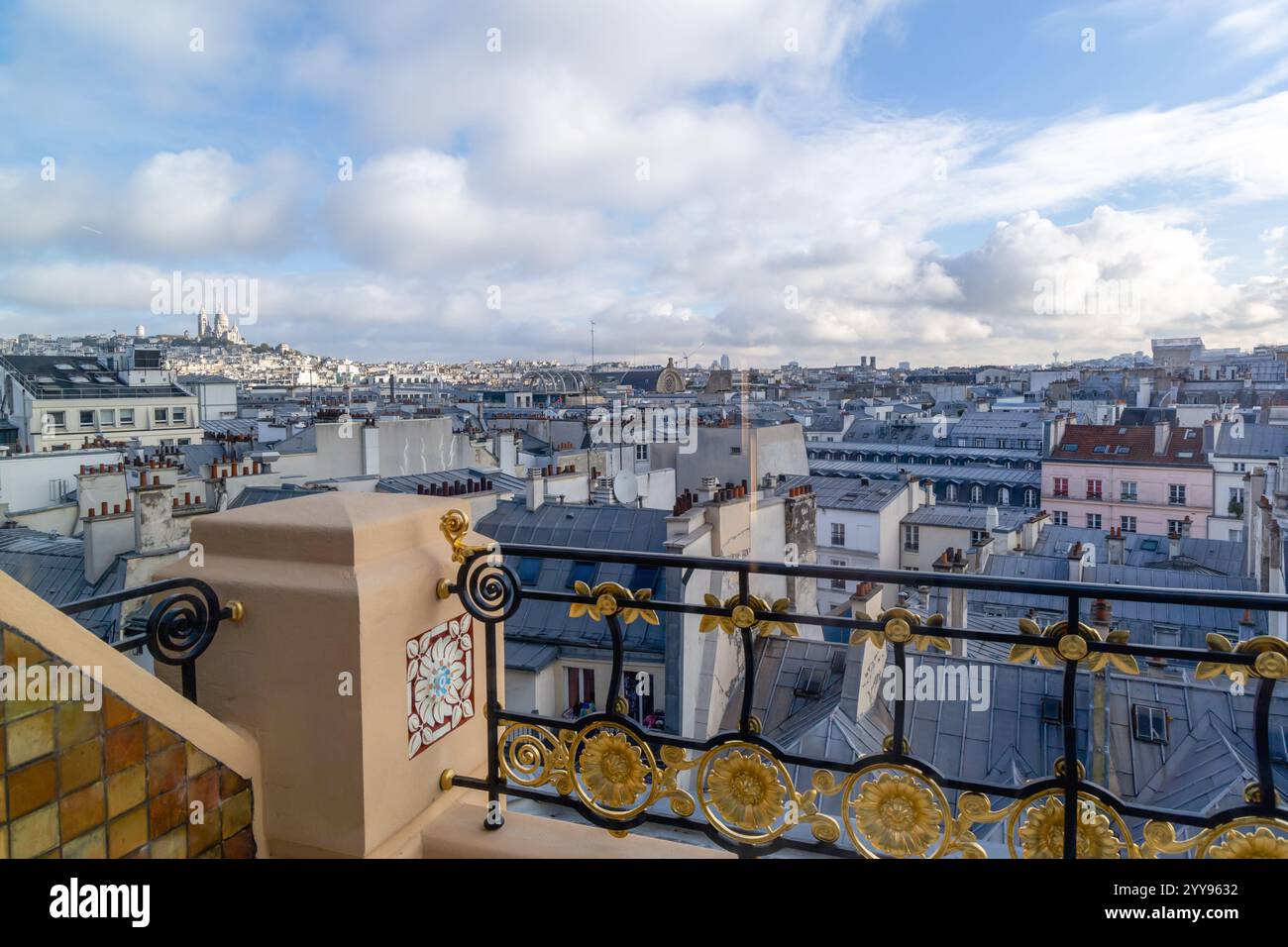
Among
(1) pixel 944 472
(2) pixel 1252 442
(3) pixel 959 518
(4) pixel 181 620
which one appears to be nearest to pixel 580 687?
(4) pixel 181 620

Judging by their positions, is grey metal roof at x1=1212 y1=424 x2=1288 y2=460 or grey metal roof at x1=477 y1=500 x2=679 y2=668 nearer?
grey metal roof at x1=477 y1=500 x2=679 y2=668

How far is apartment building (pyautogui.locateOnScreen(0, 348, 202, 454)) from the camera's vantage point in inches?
1759

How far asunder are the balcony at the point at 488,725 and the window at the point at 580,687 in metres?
9.30

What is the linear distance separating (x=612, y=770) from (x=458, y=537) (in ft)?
3.26

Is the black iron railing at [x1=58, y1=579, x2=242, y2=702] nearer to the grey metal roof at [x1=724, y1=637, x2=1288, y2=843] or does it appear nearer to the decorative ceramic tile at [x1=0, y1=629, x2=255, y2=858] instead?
the decorative ceramic tile at [x1=0, y1=629, x2=255, y2=858]

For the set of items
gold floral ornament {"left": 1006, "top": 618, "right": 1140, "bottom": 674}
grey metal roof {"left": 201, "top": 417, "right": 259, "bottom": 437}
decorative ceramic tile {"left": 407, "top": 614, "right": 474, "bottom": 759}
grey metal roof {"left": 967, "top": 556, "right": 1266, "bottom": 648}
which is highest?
grey metal roof {"left": 201, "top": 417, "right": 259, "bottom": 437}

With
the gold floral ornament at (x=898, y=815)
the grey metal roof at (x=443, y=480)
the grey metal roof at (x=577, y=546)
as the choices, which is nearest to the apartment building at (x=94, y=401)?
the grey metal roof at (x=443, y=480)

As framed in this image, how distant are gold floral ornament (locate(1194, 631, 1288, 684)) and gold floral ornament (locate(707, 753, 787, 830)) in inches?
49.9

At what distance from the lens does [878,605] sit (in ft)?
53.4

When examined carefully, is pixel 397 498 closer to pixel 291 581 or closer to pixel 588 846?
pixel 291 581

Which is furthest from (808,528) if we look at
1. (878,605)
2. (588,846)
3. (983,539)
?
(588,846)

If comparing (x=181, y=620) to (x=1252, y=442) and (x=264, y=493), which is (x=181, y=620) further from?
(x=1252, y=442)

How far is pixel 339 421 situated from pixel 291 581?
85.4 feet

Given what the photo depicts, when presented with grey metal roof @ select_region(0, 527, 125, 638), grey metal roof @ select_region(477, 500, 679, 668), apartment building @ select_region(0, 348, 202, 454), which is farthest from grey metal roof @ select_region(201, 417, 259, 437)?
grey metal roof @ select_region(477, 500, 679, 668)
